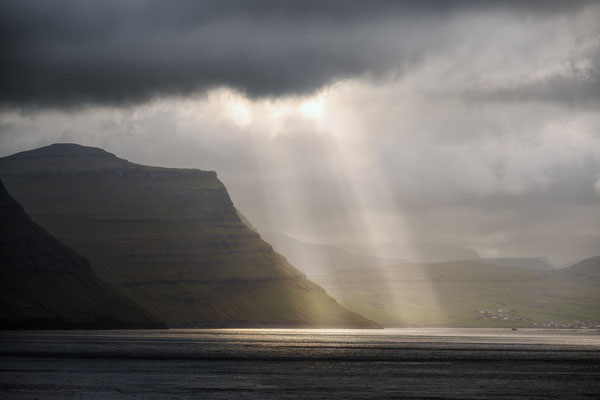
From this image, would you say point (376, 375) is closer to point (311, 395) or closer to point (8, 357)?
point (311, 395)

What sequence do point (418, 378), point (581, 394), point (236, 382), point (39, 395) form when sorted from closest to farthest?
point (39, 395), point (581, 394), point (236, 382), point (418, 378)

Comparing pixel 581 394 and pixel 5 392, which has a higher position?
pixel 5 392

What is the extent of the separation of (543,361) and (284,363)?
2509 inches

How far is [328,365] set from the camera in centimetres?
16838

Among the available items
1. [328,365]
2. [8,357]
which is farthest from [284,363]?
[8,357]

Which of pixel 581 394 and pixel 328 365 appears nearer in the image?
pixel 581 394

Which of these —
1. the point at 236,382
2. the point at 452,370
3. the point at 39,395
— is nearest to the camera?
the point at 39,395

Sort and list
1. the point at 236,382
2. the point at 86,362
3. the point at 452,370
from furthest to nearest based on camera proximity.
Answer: the point at 86,362 < the point at 452,370 < the point at 236,382

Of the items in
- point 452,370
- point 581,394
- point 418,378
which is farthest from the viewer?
point 452,370

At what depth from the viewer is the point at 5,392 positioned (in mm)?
99750

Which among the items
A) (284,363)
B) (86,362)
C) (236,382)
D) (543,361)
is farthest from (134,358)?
(543,361)

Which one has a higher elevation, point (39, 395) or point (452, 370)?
point (39, 395)

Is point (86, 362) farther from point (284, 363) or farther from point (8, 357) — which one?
point (284, 363)

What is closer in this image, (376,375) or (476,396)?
(476,396)
